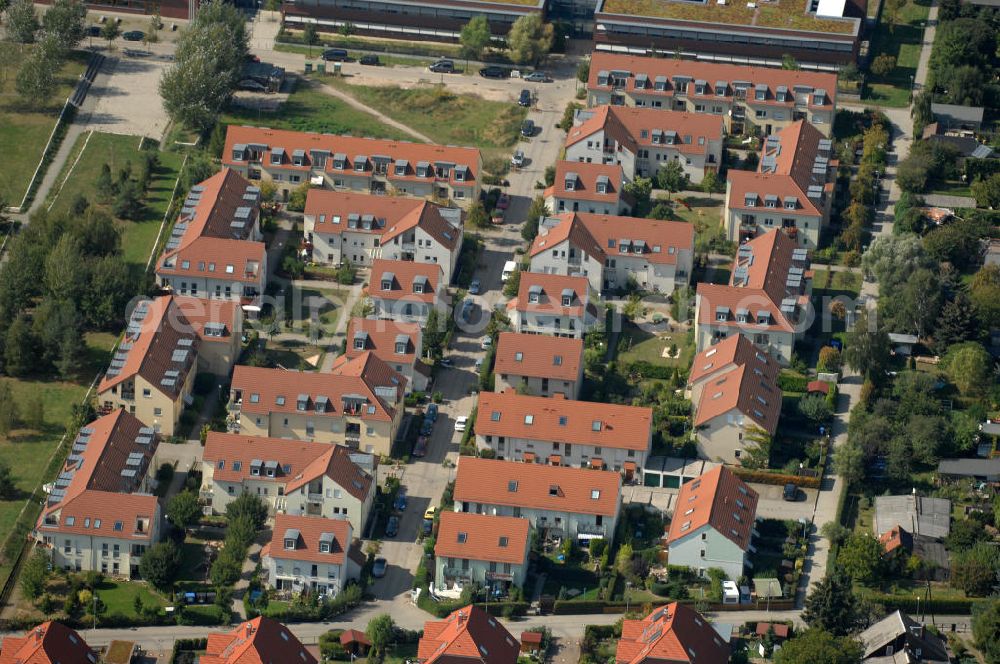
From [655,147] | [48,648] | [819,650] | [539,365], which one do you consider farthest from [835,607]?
[655,147]

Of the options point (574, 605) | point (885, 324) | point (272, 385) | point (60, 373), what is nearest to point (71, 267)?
point (60, 373)

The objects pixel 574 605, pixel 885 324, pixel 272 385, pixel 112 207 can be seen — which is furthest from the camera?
pixel 112 207

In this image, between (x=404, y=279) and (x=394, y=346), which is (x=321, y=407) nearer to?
(x=394, y=346)

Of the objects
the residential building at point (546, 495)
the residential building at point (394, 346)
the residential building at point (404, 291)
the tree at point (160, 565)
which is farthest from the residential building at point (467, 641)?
the residential building at point (404, 291)

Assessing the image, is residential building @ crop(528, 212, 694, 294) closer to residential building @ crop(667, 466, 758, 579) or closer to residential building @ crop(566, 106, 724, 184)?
residential building @ crop(566, 106, 724, 184)

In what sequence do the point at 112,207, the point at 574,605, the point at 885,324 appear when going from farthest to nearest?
the point at 112,207 → the point at 885,324 → the point at 574,605

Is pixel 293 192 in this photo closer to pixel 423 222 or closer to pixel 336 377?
pixel 423 222
